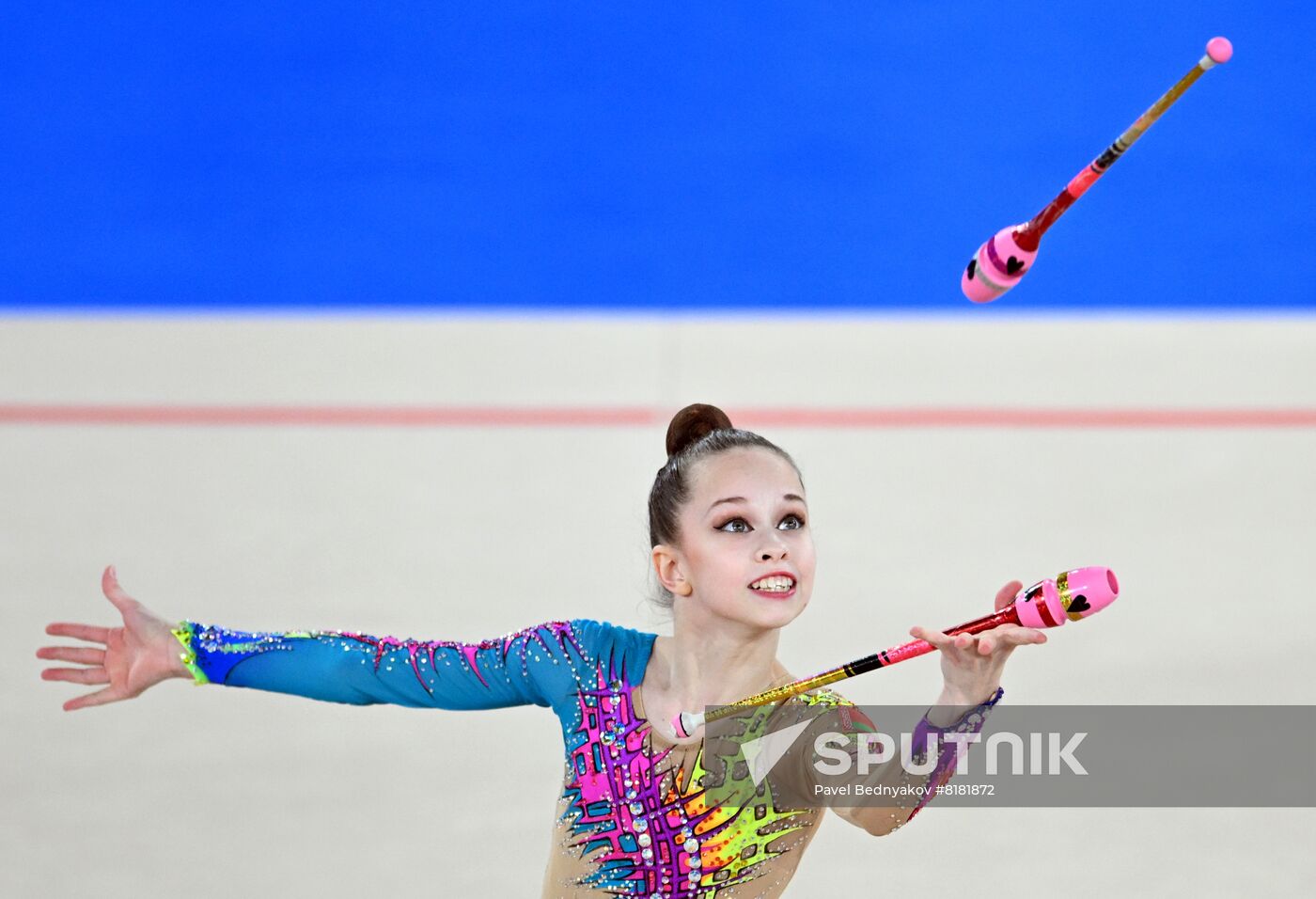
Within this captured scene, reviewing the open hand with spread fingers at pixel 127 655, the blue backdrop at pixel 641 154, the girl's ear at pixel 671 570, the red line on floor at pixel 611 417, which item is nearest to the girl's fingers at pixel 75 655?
the open hand with spread fingers at pixel 127 655

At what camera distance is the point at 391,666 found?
7.44 feet

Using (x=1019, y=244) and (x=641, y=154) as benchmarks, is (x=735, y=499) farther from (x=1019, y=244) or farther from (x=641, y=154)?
(x=641, y=154)

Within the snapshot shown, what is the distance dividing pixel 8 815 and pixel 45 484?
154 cm

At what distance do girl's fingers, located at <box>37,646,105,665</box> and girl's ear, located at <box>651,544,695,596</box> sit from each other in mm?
722

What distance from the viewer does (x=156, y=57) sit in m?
6.51

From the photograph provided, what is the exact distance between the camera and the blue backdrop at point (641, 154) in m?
5.93

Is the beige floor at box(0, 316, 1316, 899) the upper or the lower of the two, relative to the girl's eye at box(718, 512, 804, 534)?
upper

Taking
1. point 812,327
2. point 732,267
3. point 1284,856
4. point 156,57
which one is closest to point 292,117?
point 156,57

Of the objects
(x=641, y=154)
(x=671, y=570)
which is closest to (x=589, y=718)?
(x=671, y=570)

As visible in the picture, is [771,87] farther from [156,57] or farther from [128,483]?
[128,483]

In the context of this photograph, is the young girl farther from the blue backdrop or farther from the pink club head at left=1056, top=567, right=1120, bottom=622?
the blue backdrop

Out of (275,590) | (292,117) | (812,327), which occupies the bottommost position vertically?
(275,590)

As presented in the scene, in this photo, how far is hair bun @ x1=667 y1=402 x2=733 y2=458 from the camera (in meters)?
2.35

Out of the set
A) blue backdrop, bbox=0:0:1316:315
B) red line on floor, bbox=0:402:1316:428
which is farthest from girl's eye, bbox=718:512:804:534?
blue backdrop, bbox=0:0:1316:315
